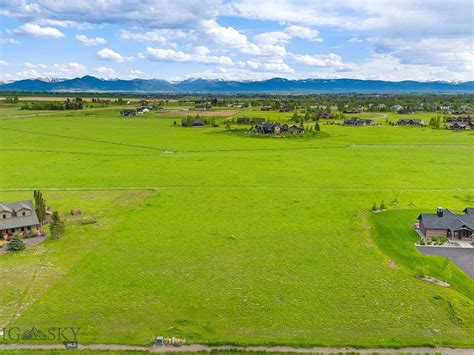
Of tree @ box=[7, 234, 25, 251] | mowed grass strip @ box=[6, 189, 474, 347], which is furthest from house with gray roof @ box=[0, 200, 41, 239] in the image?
mowed grass strip @ box=[6, 189, 474, 347]

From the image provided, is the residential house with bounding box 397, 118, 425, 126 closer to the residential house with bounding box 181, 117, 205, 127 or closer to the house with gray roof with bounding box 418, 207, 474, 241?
the residential house with bounding box 181, 117, 205, 127

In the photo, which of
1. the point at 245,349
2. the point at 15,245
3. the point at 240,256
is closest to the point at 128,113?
the point at 15,245

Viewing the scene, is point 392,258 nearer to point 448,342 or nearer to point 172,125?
point 448,342

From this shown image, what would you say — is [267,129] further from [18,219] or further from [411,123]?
[18,219]

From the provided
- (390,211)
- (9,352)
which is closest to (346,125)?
(390,211)

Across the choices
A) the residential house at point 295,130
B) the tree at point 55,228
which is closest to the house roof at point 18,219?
the tree at point 55,228

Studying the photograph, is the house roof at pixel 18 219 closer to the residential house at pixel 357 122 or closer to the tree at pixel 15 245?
the tree at pixel 15 245
